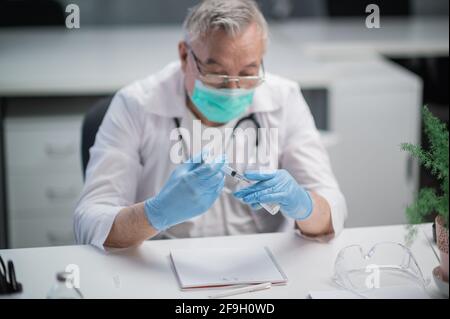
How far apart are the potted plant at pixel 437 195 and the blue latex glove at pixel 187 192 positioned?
37 centimetres

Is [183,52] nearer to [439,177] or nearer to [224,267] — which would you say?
[224,267]

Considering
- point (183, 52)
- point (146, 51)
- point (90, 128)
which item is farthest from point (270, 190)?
point (146, 51)

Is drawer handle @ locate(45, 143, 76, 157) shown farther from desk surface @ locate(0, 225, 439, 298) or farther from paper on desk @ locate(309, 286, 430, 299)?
paper on desk @ locate(309, 286, 430, 299)

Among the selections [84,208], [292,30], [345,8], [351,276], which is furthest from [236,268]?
[345,8]

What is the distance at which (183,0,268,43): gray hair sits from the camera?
1669mm

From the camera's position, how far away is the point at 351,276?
1.43 meters

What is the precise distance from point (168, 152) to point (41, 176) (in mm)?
930

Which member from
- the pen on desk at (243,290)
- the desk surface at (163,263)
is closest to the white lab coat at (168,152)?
the desk surface at (163,263)

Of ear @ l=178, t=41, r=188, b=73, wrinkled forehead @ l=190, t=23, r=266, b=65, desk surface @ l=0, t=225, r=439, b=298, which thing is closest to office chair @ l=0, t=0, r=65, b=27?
ear @ l=178, t=41, r=188, b=73

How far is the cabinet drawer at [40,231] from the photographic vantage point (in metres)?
2.59

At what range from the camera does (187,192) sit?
57.2 inches
